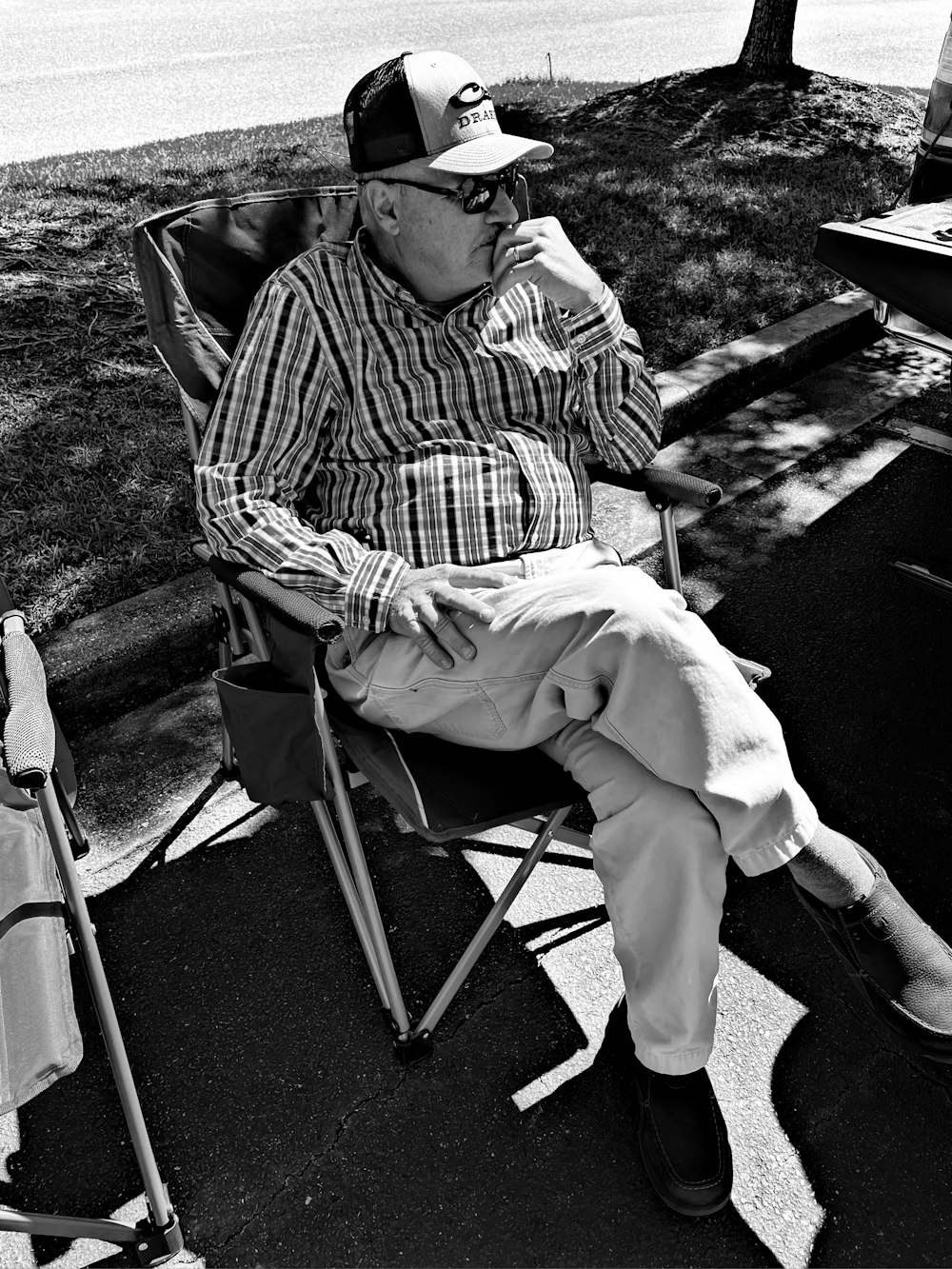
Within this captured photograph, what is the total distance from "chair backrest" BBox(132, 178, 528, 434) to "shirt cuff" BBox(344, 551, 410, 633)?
573mm

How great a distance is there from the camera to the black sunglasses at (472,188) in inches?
88.7

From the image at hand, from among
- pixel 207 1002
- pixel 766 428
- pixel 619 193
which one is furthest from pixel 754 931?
pixel 619 193

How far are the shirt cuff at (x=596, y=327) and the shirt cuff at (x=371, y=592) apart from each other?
72cm

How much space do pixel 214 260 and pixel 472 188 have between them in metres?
0.67

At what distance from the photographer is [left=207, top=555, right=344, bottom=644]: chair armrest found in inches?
77.4

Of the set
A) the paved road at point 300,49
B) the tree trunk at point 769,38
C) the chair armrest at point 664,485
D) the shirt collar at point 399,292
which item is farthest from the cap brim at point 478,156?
the tree trunk at point 769,38

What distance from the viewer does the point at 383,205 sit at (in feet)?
7.59

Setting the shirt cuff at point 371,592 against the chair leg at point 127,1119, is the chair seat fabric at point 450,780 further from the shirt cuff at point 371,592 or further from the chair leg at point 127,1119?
the chair leg at point 127,1119

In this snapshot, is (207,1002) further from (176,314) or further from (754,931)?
(176,314)

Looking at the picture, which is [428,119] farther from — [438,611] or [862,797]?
[862,797]

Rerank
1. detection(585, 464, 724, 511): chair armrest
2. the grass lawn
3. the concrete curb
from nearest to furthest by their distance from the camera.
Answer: detection(585, 464, 724, 511): chair armrest, the concrete curb, the grass lawn

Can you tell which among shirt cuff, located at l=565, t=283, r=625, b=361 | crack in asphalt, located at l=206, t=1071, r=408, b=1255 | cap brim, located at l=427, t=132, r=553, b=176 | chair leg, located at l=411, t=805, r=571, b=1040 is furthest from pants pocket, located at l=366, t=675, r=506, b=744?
cap brim, located at l=427, t=132, r=553, b=176

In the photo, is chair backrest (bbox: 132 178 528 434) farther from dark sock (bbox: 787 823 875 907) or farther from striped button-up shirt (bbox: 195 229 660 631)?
dark sock (bbox: 787 823 875 907)

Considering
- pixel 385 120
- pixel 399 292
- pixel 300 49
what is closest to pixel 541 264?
pixel 399 292
